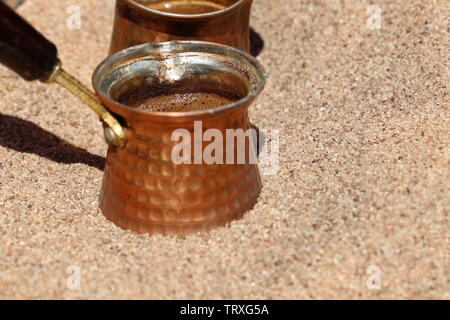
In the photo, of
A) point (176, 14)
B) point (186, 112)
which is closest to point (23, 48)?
point (186, 112)

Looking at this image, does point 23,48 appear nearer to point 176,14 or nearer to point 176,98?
point 176,98

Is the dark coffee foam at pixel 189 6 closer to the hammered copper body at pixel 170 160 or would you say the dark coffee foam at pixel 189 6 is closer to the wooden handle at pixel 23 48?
the hammered copper body at pixel 170 160

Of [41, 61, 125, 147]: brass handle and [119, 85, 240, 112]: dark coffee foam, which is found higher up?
[119, 85, 240, 112]: dark coffee foam

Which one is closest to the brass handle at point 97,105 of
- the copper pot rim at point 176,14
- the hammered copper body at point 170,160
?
the hammered copper body at point 170,160

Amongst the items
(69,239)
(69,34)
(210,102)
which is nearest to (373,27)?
(210,102)

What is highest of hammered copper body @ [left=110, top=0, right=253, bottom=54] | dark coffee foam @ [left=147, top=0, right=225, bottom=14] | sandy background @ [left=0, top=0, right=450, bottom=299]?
dark coffee foam @ [left=147, top=0, right=225, bottom=14]

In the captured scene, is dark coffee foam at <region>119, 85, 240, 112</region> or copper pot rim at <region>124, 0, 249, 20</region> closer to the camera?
dark coffee foam at <region>119, 85, 240, 112</region>

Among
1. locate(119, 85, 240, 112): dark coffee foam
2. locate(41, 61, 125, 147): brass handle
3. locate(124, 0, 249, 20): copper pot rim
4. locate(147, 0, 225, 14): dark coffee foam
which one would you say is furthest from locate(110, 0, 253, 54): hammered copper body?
locate(41, 61, 125, 147): brass handle

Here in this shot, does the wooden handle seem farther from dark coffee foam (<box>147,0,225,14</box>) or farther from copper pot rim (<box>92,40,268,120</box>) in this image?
dark coffee foam (<box>147,0,225,14</box>)
